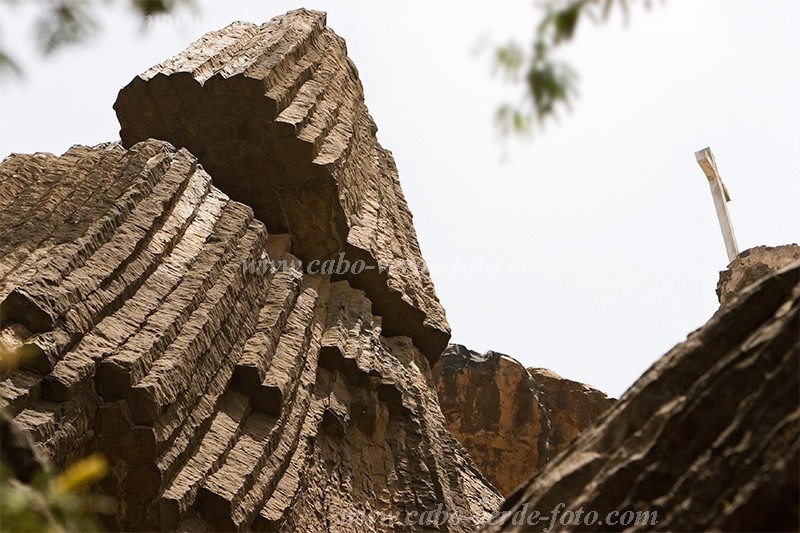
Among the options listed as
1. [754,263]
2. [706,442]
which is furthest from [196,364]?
[754,263]

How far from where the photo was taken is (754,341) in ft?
20.2

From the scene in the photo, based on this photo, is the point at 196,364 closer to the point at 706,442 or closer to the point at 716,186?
the point at 706,442

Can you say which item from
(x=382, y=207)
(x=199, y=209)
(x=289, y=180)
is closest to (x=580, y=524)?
(x=199, y=209)

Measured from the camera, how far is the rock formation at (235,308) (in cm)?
1108

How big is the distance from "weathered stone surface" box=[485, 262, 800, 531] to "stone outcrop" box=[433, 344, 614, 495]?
13479mm

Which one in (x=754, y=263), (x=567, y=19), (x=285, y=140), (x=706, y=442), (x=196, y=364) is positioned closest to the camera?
(x=567, y=19)

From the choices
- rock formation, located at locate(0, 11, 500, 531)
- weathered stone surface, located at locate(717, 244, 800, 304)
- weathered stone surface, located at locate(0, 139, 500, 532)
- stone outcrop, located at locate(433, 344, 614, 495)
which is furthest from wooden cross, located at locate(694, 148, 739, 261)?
weathered stone surface, located at locate(0, 139, 500, 532)

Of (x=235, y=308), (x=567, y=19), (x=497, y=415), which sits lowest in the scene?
(x=567, y=19)

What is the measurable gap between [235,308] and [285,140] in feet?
8.83

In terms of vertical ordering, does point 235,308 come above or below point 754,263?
below

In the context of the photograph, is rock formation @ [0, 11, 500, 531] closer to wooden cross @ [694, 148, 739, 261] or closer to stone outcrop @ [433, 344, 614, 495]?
stone outcrop @ [433, 344, 614, 495]

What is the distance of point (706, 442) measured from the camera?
5945mm

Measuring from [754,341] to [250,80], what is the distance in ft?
32.1

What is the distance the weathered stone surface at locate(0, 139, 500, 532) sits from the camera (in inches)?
432
